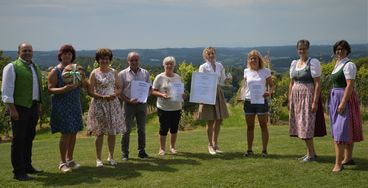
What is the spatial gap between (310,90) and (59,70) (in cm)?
439

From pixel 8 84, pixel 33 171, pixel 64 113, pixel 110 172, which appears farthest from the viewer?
pixel 33 171

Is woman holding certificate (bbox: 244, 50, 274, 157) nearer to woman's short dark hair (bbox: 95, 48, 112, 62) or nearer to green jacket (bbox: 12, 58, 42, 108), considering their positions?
woman's short dark hair (bbox: 95, 48, 112, 62)

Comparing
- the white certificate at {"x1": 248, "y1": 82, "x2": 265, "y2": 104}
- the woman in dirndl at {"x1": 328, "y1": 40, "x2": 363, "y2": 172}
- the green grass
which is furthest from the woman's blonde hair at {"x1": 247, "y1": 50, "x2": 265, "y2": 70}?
the green grass

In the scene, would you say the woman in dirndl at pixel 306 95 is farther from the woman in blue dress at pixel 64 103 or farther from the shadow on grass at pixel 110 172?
the woman in blue dress at pixel 64 103

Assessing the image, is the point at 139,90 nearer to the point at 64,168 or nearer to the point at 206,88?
the point at 206,88

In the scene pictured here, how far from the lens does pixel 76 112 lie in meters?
7.19

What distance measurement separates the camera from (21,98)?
6.72m

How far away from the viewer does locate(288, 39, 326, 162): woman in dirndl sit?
24.5ft

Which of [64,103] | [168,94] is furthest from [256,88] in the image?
[64,103]

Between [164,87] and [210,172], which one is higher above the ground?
[164,87]

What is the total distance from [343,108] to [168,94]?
10.9 ft

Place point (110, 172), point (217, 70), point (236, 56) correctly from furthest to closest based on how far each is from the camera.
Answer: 1. point (236, 56)
2. point (217, 70)
3. point (110, 172)

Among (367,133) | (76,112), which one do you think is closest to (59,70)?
(76,112)

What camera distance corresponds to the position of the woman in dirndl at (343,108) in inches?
269
